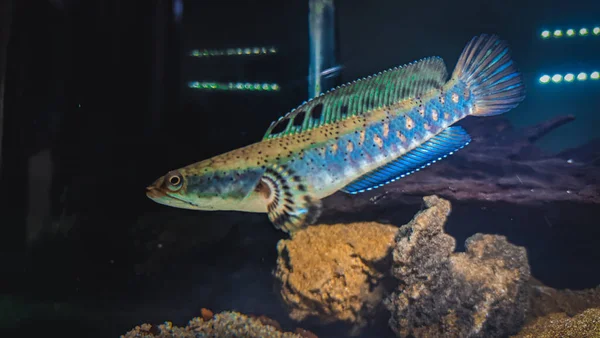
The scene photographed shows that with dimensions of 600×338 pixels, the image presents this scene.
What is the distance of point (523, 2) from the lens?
316 cm

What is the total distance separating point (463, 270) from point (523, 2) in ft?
7.74

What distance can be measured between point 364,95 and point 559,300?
3060 mm

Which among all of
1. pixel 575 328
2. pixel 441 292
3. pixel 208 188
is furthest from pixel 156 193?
pixel 575 328

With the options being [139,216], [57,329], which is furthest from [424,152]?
[57,329]

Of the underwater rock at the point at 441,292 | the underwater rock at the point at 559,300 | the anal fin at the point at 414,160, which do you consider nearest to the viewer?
the anal fin at the point at 414,160

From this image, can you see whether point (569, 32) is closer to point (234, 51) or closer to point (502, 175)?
point (502, 175)

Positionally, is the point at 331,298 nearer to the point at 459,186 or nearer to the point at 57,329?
the point at 459,186

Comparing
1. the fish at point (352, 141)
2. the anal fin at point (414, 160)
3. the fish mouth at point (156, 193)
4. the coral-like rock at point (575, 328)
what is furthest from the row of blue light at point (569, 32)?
the fish mouth at point (156, 193)

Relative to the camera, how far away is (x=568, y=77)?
3.27m

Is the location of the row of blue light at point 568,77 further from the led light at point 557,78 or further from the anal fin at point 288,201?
the anal fin at point 288,201

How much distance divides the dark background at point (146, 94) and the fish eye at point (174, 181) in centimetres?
91

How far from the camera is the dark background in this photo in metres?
2.85

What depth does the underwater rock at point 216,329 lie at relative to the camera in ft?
9.15

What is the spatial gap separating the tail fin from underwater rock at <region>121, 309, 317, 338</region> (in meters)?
2.27
